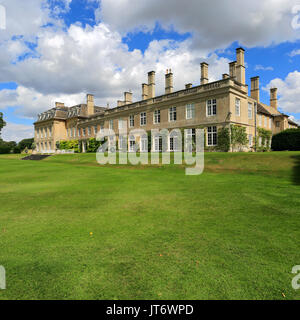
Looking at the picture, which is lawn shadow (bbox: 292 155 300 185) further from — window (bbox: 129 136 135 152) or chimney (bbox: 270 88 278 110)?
chimney (bbox: 270 88 278 110)

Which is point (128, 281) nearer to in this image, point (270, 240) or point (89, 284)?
point (89, 284)

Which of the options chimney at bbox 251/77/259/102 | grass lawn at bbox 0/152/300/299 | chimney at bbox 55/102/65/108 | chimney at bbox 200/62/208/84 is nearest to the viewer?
grass lawn at bbox 0/152/300/299

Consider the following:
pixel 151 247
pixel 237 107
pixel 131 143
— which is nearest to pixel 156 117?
pixel 131 143

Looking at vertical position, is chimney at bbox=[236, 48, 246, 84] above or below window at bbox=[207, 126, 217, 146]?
above

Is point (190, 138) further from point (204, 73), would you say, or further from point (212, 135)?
point (204, 73)

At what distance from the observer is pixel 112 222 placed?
210 inches

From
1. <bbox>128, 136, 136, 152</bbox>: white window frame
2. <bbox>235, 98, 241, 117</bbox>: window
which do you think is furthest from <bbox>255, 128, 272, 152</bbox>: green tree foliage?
<bbox>128, 136, 136, 152</bbox>: white window frame

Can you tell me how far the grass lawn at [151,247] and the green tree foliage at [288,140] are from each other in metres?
25.0

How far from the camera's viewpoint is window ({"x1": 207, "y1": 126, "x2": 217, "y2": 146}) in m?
27.4

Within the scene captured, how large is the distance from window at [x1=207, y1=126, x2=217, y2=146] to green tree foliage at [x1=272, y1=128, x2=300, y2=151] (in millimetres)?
10083

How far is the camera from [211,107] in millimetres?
27734
